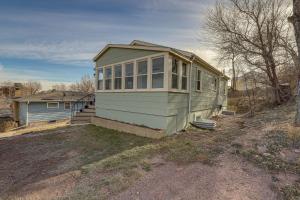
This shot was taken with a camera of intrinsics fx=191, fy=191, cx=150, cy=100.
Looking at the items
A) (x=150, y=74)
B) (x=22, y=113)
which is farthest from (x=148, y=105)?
Answer: (x=22, y=113)

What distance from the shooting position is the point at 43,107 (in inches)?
848

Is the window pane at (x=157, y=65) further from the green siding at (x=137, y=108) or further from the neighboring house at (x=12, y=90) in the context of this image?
the neighboring house at (x=12, y=90)

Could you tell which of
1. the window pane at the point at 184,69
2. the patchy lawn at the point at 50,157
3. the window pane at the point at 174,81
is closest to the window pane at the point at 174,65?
the window pane at the point at 174,81

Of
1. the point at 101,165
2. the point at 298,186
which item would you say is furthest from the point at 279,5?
the point at 101,165

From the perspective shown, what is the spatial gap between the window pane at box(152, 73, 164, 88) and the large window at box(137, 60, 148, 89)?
1.73ft

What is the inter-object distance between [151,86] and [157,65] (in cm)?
94

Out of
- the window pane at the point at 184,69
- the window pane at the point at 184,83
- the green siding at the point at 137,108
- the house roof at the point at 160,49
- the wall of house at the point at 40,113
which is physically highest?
the house roof at the point at 160,49

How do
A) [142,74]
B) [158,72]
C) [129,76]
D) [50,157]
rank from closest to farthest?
[50,157], [158,72], [142,74], [129,76]

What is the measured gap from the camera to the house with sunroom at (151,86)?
7.92 m

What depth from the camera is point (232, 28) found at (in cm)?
1457

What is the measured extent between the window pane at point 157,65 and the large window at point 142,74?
489 mm

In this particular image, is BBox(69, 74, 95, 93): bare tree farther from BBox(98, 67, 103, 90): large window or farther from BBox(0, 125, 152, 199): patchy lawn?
BBox(0, 125, 152, 199): patchy lawn

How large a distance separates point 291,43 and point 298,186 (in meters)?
13.1

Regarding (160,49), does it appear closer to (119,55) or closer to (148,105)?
(148,105)
